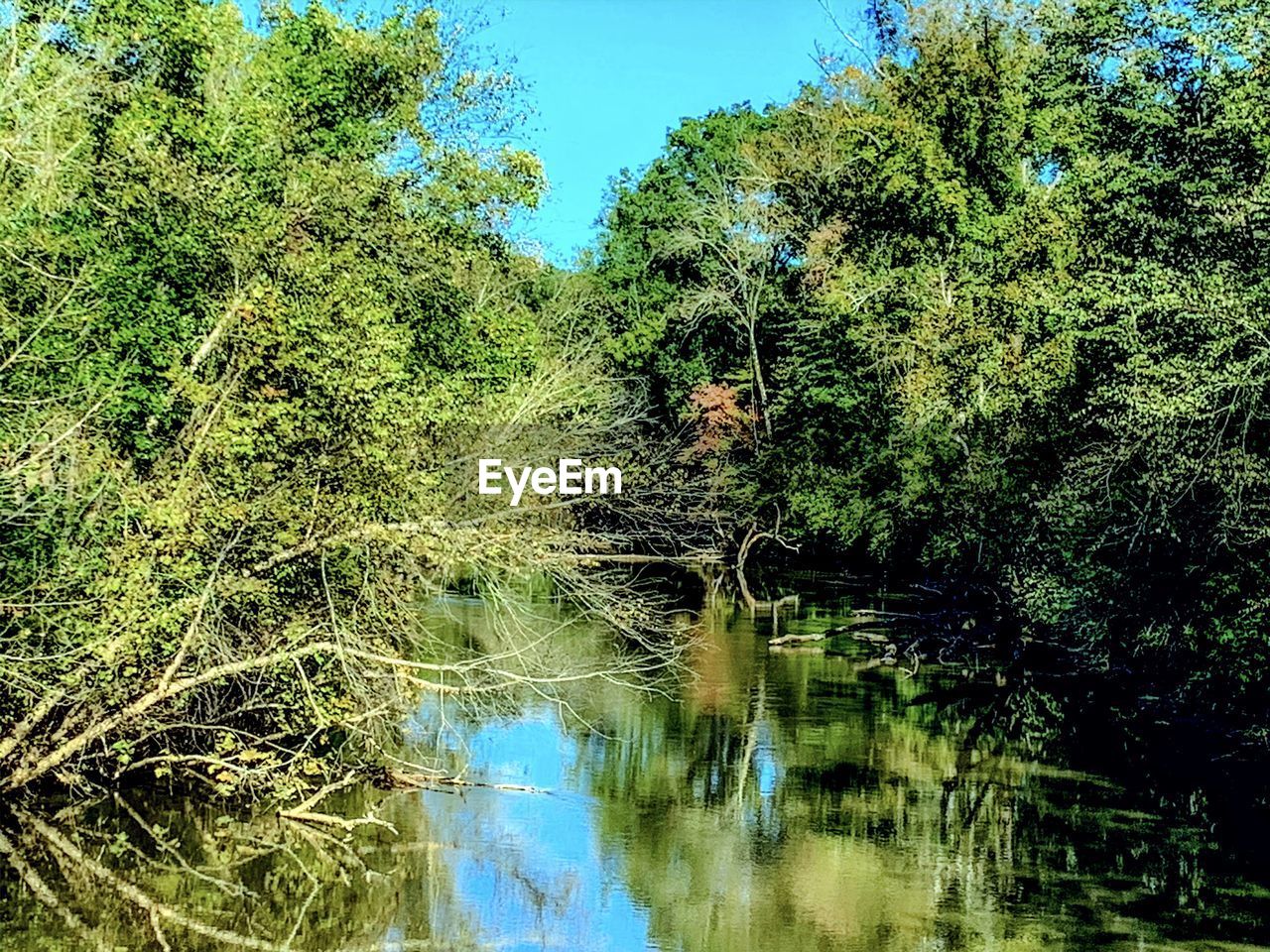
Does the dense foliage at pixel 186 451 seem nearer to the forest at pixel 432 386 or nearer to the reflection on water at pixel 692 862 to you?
the forest at pixel 432 386

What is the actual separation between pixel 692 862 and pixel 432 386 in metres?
7.68

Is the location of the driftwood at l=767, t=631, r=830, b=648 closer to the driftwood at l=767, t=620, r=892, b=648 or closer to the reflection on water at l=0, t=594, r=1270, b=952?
the driftwood at l=767, t=620, r=892, b=648

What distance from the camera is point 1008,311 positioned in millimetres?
26438

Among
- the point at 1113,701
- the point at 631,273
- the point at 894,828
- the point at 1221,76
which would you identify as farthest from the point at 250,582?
the point at 631,273

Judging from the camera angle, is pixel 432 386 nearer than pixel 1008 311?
Yes

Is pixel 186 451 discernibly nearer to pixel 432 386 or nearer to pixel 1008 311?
pixel 432 386

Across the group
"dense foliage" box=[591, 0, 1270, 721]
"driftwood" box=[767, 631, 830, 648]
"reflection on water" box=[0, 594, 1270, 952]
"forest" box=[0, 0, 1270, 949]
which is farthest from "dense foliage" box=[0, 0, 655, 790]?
"driftwood" box=[767, 631, 830, 648]

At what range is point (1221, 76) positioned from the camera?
17031mm

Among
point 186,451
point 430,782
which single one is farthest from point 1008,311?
point 186,451

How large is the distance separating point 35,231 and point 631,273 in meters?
33.6

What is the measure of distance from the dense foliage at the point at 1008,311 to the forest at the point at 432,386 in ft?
0.30

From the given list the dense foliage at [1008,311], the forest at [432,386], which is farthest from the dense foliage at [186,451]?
the dense foliage at [1008,311]

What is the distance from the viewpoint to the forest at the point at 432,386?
12.9 meters

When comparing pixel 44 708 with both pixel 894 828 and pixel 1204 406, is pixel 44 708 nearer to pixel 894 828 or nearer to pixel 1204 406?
pixel 894 828
